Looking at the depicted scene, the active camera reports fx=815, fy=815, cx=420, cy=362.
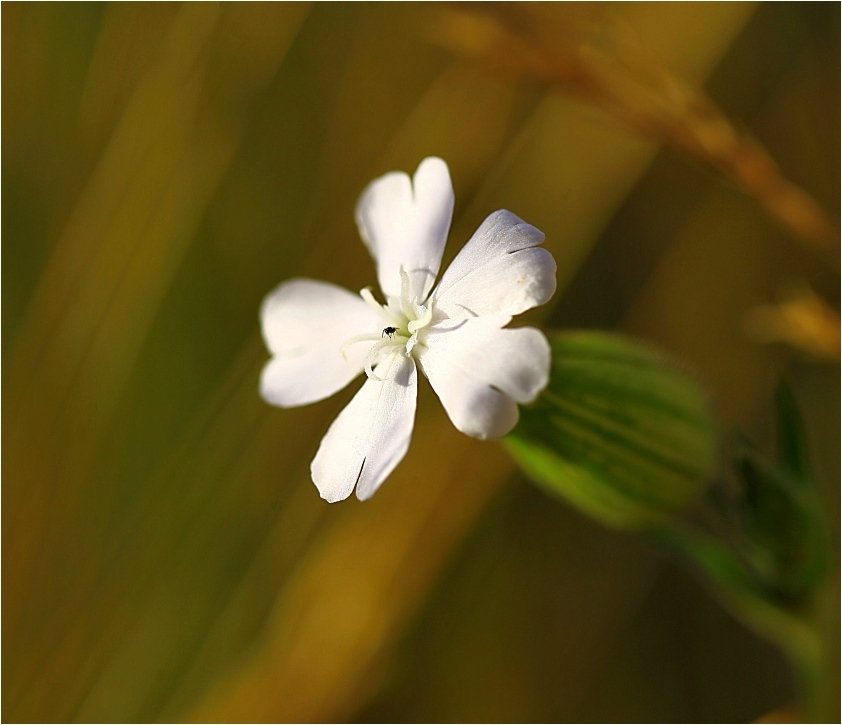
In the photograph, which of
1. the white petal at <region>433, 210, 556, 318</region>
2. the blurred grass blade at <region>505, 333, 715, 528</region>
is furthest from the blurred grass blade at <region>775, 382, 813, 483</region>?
the white petal at <region>433, 210, 556, 318</region>

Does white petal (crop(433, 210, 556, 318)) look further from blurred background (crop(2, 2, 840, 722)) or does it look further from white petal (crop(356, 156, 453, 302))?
blurred background (crop(2, 2, 840, 722))

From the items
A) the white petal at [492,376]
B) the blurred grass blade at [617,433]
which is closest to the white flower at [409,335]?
the white petal at [492,376]

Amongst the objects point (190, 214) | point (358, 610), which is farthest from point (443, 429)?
point (190, 214)

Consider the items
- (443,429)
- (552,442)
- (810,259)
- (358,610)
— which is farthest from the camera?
(810,259)

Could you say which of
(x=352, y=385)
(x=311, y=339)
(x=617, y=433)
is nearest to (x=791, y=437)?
(x=617, y=433)

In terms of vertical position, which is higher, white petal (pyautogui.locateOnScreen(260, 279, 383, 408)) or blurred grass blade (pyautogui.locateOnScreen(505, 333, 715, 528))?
blurred grass blade (pyautogui.locateOnScreen(505, 333, 715, 528))

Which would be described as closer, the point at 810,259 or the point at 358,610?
the point at 358,610

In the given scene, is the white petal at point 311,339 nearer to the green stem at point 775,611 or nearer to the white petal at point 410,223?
the white petal at point 410,223

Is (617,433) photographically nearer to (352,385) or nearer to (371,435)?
(371,435)

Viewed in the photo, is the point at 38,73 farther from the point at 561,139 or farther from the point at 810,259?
the point at 810,259
